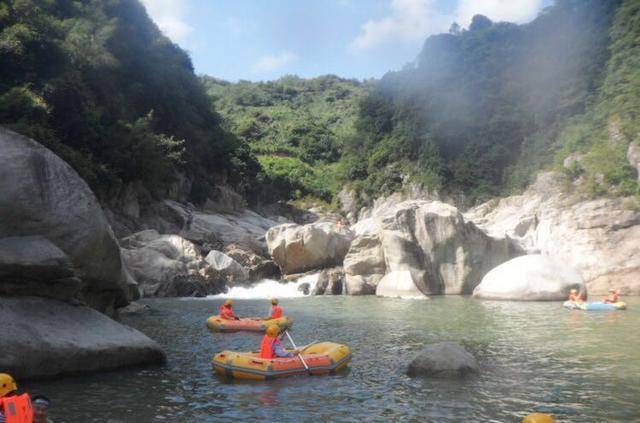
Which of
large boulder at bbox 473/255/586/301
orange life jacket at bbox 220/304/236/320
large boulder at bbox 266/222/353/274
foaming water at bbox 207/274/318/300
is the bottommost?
orange life jacket at bbox 220/304/236/320

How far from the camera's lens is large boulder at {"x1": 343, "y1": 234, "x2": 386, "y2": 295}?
95.7ft

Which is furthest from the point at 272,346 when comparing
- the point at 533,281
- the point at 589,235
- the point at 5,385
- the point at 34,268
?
the point at 589,235

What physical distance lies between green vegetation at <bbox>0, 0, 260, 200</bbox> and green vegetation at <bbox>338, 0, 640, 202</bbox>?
15130mm

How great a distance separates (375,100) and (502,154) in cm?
1784

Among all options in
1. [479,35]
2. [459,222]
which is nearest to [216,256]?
[459,222]

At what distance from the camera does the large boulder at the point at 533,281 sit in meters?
24.1

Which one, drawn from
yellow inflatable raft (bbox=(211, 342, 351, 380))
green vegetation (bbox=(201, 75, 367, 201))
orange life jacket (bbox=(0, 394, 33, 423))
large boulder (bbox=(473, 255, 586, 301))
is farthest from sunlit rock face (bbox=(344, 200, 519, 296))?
green vegetation (bbox=(201, 75, 367, 201))

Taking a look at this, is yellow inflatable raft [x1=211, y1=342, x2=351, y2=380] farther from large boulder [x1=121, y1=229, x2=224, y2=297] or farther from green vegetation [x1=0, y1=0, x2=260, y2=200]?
green vegetation [x1=0, y1=0, x2=260, y2=200]

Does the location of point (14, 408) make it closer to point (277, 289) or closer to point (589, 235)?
point (277, 289)

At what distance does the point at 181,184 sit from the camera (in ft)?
149

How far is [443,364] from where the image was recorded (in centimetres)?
1048

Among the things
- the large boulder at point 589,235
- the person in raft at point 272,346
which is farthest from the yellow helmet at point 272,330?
the large boulder at point 589,235

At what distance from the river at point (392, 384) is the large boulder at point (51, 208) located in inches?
98.4

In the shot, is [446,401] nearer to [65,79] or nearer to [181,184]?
[65,79]
